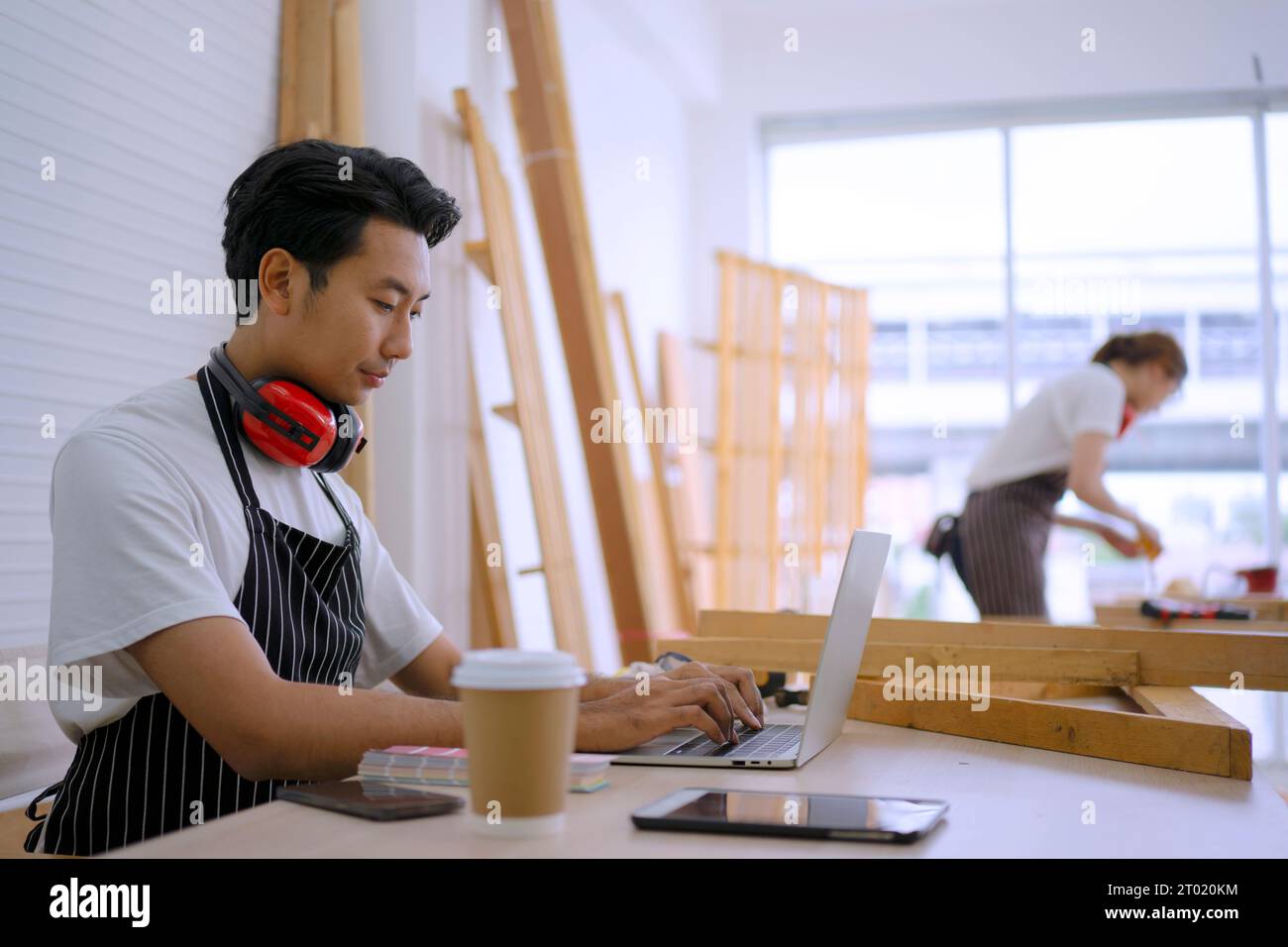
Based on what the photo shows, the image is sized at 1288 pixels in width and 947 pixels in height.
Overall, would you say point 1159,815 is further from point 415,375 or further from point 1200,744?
point 415,375

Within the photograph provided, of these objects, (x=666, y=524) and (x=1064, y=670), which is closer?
(x=1064, y=670)

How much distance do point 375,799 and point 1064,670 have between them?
3.14ft

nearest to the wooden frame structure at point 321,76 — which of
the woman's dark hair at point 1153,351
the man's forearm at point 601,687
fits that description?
the man's forearm at point 601,687

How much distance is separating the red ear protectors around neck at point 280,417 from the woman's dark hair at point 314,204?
142mm

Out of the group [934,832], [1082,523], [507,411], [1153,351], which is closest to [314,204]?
[934,832]

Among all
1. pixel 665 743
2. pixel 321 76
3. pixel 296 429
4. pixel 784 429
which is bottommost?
pixel 665 743

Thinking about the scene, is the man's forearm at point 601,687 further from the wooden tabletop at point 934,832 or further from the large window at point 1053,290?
the large window at point 1053,290

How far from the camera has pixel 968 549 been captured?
354cm

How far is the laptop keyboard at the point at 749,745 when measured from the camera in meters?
1.19

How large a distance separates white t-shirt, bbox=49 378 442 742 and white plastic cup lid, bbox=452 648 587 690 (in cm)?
46

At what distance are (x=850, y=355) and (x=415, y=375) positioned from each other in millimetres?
3126

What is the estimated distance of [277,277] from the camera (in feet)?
4.77

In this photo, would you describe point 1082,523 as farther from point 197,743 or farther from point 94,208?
point 197,743

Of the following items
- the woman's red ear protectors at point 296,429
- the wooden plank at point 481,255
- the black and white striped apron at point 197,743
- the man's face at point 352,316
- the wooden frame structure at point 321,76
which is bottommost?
the black and white striped apron at point 197,743
